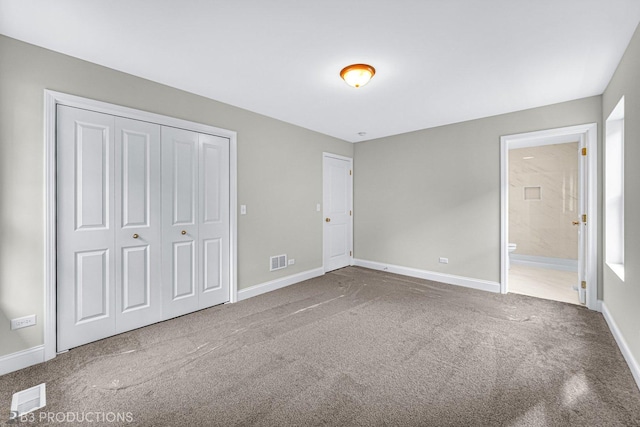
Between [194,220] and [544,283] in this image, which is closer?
[194,220]

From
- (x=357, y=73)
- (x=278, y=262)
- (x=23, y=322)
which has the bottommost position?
(x=23, y=322)

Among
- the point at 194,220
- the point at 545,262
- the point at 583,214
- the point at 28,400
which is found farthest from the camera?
the point at 545,262

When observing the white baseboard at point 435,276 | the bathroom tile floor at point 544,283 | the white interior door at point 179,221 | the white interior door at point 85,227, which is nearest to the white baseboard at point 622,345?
the bathroom tile floor at point 544,283

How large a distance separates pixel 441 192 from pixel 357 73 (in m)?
2.65

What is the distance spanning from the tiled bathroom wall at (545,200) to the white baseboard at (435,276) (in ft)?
8.89

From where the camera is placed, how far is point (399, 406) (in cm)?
174

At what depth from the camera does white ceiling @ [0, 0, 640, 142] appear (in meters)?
1.82

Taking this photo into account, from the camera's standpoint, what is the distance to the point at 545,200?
5758 millimetres

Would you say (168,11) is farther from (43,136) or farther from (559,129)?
(559,129)

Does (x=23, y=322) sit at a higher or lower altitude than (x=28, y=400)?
higher

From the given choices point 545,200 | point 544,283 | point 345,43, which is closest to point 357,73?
point 345,43

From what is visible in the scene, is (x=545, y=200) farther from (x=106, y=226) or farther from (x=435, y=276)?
(x=106, y=226)

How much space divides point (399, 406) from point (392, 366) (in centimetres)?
43

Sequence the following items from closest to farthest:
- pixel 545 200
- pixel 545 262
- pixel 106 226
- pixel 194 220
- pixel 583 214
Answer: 1. pixel 106 226
2. pixel 194 220
3. pixel 583 214
4. pixel 545 262
5. pixel 545 200
